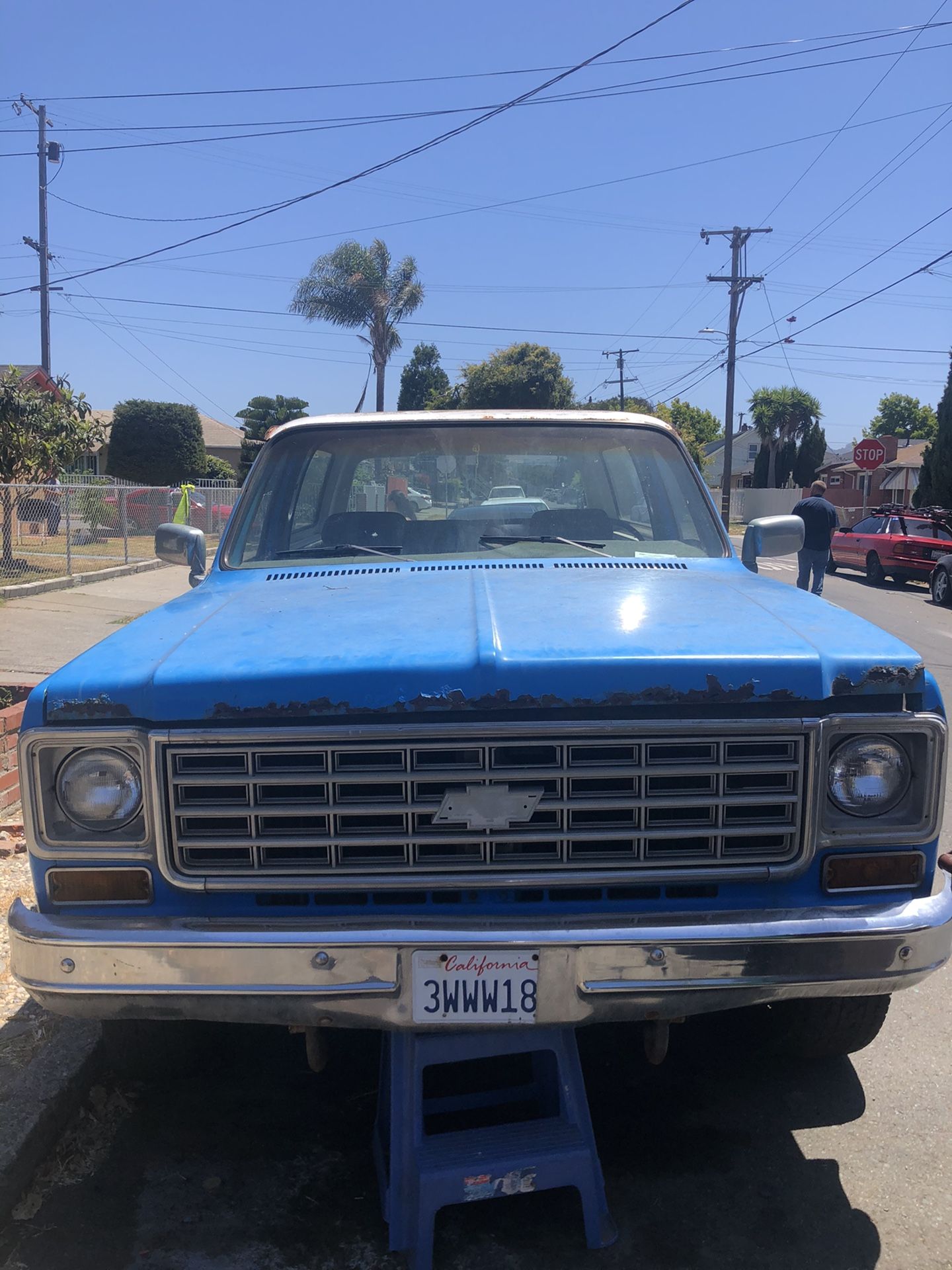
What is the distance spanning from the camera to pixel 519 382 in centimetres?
4681

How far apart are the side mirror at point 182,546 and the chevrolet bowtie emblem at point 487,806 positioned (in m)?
2.24

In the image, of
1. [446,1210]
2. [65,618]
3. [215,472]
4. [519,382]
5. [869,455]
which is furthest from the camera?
[519,382]

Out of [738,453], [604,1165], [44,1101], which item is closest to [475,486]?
[604,1165]

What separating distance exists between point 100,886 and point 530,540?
2.00 meters

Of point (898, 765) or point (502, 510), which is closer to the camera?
point (898, 765)

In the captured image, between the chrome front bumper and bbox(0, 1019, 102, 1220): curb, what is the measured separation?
0.63 metres

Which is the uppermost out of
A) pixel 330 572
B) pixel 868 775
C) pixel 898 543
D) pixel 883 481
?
pixel 883 481

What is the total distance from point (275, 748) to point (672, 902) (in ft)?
3.15

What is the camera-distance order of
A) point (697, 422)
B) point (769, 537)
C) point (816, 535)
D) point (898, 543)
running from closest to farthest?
1. point (769, 537)
2. point (816, 535)
3. point (898, 543)
4. point (697, 422)

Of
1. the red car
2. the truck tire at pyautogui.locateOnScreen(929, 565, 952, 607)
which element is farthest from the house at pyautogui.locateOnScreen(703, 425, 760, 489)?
the truck tire at pyautogui.locateOnScreen(929, 565, 952, 607)

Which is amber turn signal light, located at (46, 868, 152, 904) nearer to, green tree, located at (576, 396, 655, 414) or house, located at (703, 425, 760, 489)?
green tree, located at (576, 396, 655, 414)

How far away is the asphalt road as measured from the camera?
2.51 meters

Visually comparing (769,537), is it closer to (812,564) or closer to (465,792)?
(465,792)

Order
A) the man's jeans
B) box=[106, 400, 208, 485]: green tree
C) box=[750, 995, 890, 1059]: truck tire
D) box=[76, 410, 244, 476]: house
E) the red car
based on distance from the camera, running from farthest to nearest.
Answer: box=[76, 410, 244, 476]: house
box=[106, 400, 208, 485]: green tree
the red car
the man's jeans
box=[750, 995, 890, 1059]: truck tire
